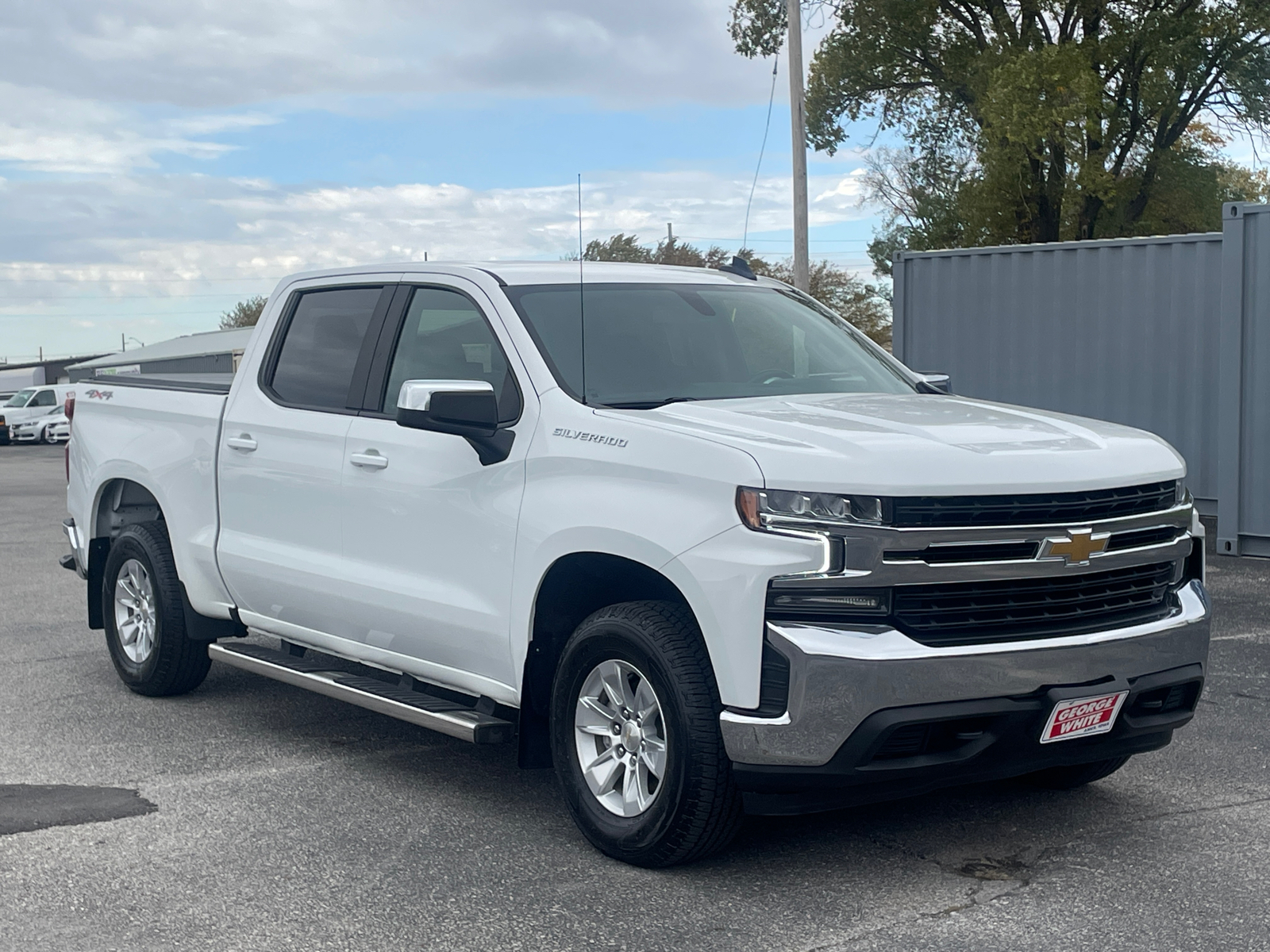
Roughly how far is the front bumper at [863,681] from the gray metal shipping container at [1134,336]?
351 inches

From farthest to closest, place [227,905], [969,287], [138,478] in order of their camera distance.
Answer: [969,287] → [138,478] → [227,905]

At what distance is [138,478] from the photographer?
287 inches

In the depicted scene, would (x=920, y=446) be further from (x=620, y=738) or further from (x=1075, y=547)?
(x=620, y=738)

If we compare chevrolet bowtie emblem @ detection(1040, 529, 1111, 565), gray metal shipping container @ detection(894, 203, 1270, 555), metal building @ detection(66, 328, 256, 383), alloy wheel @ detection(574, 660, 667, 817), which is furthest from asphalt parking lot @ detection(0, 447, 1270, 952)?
metal building @ detection(66, 328, 256, 383)

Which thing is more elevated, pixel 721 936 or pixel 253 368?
pixel 253 368

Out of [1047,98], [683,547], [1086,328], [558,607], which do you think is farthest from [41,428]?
[683,547]

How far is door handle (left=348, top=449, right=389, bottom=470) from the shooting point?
18.5 ft

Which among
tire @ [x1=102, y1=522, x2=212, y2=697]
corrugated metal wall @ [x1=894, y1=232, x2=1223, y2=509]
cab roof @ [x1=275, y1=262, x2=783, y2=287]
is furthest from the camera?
corrugated metal wall @ [x1=894, y1=232, x2=1223, y2=509]

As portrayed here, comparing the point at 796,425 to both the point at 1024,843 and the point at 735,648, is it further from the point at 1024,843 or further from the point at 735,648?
the point at 1024,843

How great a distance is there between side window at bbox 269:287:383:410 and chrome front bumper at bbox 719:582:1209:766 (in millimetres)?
2585

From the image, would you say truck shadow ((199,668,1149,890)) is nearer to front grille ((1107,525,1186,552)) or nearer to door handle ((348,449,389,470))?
front grille ((1107,525,1186,552))

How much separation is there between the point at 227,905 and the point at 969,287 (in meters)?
12.1

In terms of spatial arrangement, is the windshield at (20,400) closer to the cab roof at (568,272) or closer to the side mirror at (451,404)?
the cab roof at (568,272)

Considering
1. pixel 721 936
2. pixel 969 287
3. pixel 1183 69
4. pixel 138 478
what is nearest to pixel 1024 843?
pixel 721 936
